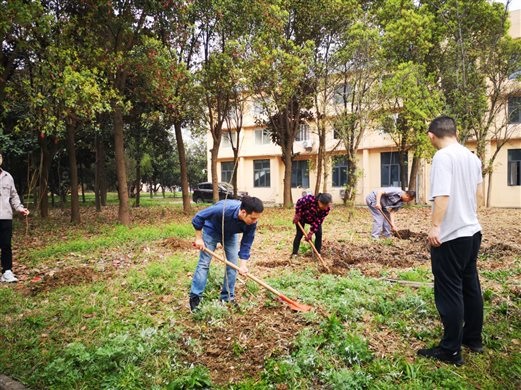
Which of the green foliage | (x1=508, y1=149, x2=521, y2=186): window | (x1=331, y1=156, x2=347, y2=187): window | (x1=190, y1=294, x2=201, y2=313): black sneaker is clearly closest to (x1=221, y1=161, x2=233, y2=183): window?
(x1=331, y1=156, x2=347, y2=187): window

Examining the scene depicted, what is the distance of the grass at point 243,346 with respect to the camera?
318cm

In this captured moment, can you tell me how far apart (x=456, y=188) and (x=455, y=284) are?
2.56ft

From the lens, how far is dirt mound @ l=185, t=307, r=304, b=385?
11.1 ft

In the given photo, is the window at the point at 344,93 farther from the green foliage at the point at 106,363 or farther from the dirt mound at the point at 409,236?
the green foliage at the point at 106,363

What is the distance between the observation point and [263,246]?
9.15m

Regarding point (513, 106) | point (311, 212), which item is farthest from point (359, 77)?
point (513, 106)

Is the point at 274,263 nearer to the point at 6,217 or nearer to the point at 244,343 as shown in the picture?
the point at 244,343

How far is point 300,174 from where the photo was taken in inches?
1232

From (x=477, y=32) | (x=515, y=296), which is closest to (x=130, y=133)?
(x=477, y=32)

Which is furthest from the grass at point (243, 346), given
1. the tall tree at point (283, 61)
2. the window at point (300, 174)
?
the window at point (300, 174)

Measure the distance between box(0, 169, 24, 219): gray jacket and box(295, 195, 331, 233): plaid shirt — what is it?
15.2ft

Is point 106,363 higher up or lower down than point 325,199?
lower down

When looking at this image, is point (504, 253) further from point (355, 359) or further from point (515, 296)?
point (355, 359)

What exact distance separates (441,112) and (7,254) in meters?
16.3
